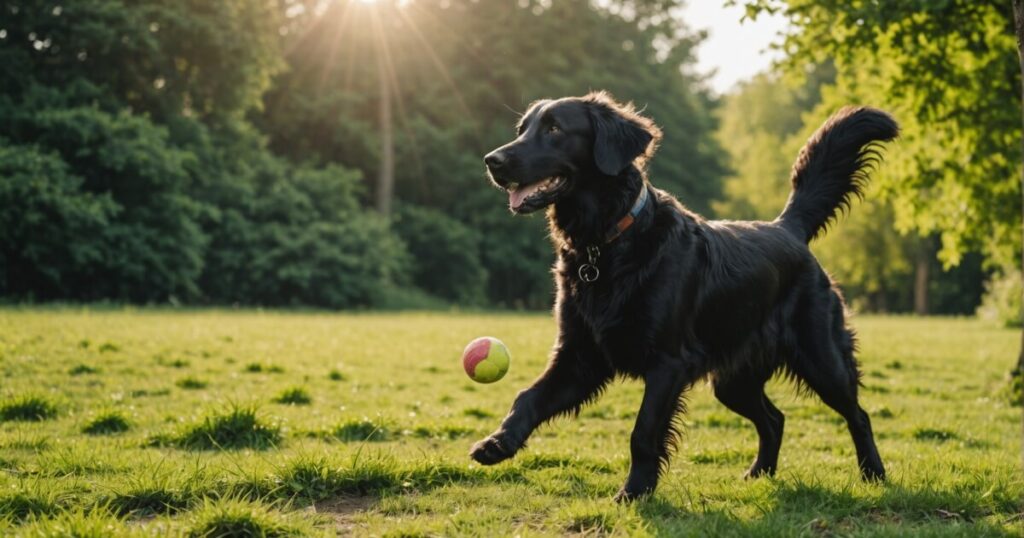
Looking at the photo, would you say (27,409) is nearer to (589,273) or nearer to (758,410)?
(589,273)

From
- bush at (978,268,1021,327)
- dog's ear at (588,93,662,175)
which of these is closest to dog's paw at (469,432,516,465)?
dog's ear at (588,93,662,175)

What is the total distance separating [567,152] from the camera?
4.86 m

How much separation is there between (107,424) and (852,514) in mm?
4969

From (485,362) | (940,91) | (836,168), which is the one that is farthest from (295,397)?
(940,91)

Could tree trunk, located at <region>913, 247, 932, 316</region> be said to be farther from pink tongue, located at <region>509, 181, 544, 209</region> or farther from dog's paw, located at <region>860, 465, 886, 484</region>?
pink tongue, located at <region>509, 181, 544, 209</region>

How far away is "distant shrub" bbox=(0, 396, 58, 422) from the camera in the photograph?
6570 millimetres

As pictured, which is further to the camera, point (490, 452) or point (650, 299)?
point (650, 299)

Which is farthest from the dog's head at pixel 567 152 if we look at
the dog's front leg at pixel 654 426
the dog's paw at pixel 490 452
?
the dog's paw at pixel 490 452

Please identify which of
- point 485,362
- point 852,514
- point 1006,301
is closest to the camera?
point 852,514

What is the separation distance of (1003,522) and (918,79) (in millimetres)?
7049

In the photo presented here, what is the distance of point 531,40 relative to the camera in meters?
36.9

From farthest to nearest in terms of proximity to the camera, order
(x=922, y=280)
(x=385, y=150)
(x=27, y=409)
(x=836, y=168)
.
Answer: (x=922, y=280), (x=385, y=150), (x=27, y=409), (x=836, y=168)

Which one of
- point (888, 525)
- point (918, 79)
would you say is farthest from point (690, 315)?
point (918, 79)

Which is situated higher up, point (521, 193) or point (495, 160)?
point (495, 160)
